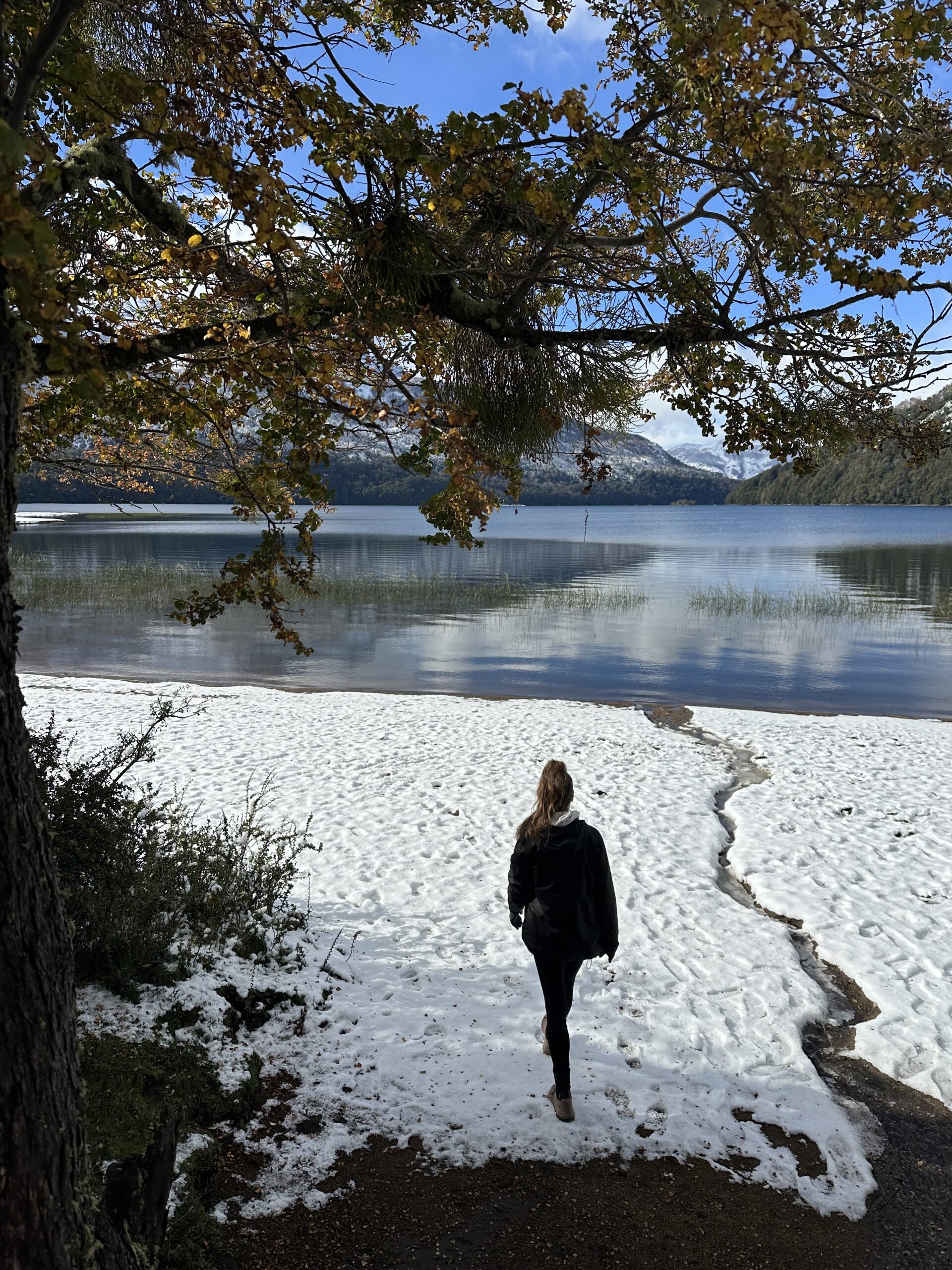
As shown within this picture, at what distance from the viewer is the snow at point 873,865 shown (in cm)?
679

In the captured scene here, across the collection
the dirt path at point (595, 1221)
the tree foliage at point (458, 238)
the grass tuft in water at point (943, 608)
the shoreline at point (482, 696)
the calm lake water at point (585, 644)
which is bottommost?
the dirt path at point (595, 1221)

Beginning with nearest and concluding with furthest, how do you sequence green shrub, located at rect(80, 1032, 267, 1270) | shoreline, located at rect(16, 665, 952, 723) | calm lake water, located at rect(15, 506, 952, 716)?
green shrub, located at rect(80, 1032, 267, 1270) → shoreline, located at rect(16, 665, 952, 723) → calm lake water, located at rect(15, 506, 952, 716)

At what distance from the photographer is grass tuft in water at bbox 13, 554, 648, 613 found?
3628cm

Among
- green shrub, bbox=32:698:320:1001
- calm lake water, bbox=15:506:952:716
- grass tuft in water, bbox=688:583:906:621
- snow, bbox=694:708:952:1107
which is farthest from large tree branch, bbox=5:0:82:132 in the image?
grass tuft in water, bbox=688:583:906:621

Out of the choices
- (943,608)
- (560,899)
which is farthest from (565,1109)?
(943,608)

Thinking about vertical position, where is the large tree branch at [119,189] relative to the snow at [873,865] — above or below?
above

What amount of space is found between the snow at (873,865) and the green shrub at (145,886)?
206 inches

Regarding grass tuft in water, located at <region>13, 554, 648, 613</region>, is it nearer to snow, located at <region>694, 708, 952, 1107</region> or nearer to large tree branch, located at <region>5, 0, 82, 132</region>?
snow, located at <region>694, 708, 952, 1107</region>

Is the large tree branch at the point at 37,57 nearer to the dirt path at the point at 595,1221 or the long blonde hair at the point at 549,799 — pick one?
the long blonde hair at the point at 549,799

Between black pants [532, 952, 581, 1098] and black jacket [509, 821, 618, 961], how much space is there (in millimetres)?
81

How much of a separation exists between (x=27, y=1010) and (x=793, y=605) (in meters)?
39.2

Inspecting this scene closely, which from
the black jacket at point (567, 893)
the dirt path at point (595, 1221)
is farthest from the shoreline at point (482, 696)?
the dirt path at point (595, 1221)

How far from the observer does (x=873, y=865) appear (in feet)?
32.2

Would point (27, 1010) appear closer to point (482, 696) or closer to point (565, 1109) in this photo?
point (565, 1109)
